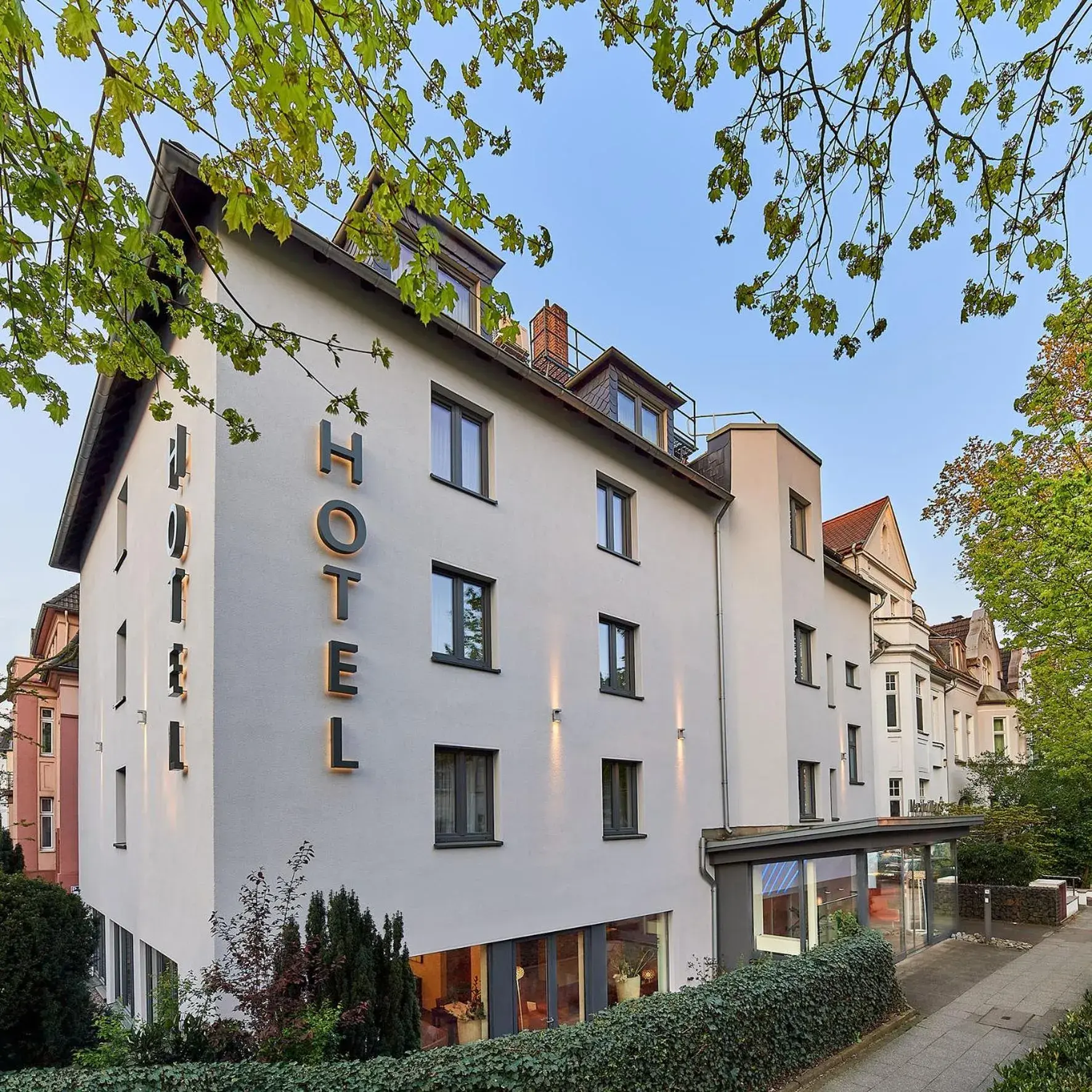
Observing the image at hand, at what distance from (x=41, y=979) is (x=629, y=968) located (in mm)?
8217

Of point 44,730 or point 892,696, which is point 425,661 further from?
point 892,696

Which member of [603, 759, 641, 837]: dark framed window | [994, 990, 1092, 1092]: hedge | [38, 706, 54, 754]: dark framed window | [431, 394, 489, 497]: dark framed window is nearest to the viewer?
[994, 990, 1092, 1092]: hedge

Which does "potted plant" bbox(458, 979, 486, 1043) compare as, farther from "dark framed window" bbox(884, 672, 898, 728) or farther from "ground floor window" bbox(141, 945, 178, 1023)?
"dark framed window" bbox(884, 672, 898, 728)

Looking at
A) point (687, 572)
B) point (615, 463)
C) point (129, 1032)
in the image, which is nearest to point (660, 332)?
point (615, 463)

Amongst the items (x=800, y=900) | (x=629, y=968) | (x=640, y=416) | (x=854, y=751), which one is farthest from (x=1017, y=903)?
(x=640, y=416)

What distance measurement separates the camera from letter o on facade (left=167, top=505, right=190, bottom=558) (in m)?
9.59

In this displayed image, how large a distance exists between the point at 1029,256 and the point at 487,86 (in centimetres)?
386

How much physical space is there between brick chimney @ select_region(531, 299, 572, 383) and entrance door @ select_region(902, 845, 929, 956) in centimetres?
1185

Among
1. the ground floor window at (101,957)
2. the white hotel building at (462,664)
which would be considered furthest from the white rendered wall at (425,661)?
the ground floor window at (101,957)

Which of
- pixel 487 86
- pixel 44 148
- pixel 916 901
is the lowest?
pixel 916 901

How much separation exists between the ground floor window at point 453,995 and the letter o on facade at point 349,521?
16.1 ft

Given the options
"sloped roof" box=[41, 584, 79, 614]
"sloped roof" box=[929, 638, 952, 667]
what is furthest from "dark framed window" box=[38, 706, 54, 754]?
"sloped roof" box=[929, 638, 952, 667]

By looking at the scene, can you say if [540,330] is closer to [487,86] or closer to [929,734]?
[487,86]

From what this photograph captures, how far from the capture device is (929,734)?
31672mm
